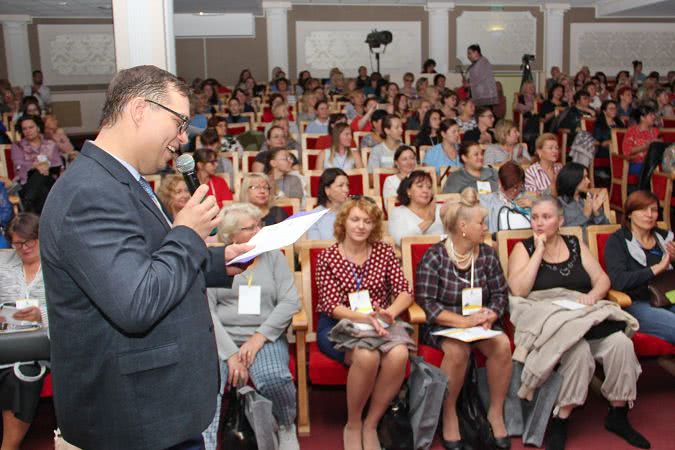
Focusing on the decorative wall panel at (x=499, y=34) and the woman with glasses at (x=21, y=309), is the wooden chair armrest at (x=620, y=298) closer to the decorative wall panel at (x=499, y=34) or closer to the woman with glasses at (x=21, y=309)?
the woman with glasses at (x=21, y=309)

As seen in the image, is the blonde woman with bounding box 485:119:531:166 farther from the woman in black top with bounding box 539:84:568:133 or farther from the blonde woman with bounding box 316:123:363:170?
the woman in black top with bounding box 539:84:568:133

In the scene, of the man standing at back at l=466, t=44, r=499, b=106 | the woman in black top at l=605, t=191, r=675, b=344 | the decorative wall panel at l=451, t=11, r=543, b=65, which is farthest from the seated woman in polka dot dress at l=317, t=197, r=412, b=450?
the decorative wall panel at l=451, t=11, r=543, b=65

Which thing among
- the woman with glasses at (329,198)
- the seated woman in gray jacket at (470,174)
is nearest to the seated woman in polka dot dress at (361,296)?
the woman with glasses at (329,198)

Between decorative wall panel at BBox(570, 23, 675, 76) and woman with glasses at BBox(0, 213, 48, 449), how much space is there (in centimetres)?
1425

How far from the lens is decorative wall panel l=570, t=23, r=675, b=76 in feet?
49.2

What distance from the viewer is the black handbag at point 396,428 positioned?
2785 mm

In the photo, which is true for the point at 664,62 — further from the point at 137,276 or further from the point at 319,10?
the point at 137,276

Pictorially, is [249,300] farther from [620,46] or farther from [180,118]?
[620,46]

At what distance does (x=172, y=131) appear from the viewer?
1.25 meters

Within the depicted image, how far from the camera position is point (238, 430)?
105 inches

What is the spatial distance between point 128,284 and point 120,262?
0.14 ft

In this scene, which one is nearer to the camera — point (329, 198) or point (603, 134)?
point (329, 198)

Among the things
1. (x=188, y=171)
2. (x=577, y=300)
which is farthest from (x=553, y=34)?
(x=188, y=171)

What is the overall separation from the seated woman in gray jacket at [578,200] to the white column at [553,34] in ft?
37.9
